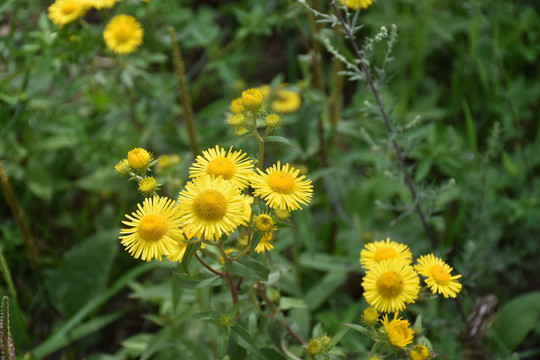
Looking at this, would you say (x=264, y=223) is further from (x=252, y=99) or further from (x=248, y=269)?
(x=252, y=99)

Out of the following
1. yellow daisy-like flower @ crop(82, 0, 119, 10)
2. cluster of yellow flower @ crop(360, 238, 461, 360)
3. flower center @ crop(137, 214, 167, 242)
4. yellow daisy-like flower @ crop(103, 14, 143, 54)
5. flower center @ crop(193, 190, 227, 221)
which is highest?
yellow daisy-like flower @ crop(82, 0, 119, 10)

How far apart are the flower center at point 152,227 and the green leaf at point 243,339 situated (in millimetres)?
363

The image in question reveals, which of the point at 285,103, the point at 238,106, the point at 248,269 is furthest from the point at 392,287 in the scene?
the point at 285,103

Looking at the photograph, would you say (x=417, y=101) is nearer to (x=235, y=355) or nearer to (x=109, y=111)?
(x=109, y=111)

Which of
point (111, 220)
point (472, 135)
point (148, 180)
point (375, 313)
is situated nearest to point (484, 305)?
point (375, 313)

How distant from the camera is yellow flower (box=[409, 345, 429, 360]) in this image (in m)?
1.21

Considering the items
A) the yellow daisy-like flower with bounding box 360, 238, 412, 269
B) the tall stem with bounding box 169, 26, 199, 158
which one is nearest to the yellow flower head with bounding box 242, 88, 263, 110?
the yellow daisy-like flower with bounding box 360, 238, 412, 269

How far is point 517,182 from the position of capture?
8.33ft

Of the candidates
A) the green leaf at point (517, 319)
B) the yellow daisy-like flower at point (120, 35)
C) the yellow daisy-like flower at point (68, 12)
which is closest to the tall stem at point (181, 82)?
the yellow daisy-like flower at point (120, 35)

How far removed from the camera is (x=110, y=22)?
90.1 inches

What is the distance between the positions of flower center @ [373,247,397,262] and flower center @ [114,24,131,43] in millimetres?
1627

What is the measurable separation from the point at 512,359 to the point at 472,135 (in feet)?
3.34

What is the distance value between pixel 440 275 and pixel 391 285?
0.57ft

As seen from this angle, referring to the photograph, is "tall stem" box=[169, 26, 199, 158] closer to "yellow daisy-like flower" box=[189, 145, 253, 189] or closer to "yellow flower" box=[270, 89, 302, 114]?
"yellow flower" box=[270, 89, 302, 114]
